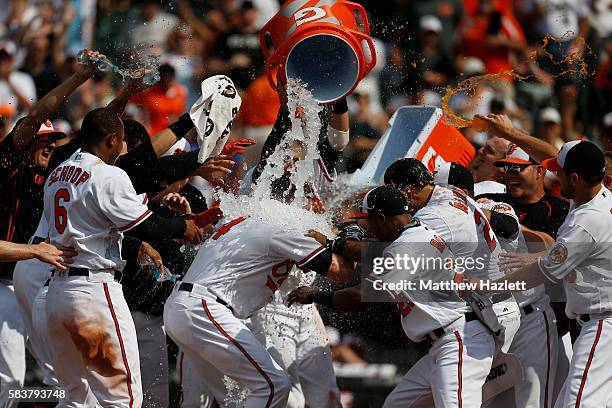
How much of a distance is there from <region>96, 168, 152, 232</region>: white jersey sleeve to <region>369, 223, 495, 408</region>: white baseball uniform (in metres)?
1.59

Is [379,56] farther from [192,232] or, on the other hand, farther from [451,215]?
[192,232]

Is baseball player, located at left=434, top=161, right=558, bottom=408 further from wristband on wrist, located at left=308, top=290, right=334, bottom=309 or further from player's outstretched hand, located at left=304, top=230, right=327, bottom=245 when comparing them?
wristband on wrist, located at left=308, top=290, right=334, bottom=309

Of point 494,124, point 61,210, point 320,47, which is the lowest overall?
point 494,124

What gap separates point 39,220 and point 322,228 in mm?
2242

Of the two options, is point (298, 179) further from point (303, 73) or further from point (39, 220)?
point (39, 220)

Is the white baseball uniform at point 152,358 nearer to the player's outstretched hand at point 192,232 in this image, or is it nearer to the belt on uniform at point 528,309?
the player's outstretched hand at point 192,232

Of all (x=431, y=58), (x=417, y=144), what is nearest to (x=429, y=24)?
(x=431, y=58)

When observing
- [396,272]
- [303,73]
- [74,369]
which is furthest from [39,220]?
[396,272]

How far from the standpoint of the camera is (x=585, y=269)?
6719mm

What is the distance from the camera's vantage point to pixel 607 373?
6.48 metres

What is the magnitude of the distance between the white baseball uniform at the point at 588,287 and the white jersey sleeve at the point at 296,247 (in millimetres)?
1498

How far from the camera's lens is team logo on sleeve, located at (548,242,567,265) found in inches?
259

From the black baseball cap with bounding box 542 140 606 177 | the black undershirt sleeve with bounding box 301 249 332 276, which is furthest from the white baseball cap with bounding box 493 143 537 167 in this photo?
the black undershirt sleeve with bounding box 301 249 332 276

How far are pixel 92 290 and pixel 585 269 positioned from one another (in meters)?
3.19
